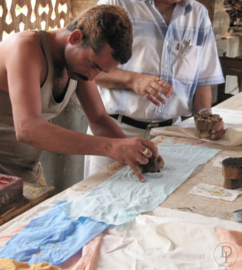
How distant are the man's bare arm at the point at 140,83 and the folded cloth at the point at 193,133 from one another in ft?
0.90

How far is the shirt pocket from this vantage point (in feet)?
8.88

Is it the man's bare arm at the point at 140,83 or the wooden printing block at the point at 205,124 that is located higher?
the man's bare arm at the point at 140,83

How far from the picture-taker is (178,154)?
228cm

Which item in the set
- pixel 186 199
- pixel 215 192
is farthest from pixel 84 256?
pixel 215 192

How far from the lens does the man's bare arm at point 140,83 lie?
2.29 meters

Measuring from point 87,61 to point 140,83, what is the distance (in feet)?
1.99

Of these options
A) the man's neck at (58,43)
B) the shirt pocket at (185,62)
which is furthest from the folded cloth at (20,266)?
the shirt pocket at (185,62)

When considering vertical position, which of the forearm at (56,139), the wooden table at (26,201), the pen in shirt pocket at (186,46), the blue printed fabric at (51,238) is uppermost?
the pen in shirt pocket at (186,46)

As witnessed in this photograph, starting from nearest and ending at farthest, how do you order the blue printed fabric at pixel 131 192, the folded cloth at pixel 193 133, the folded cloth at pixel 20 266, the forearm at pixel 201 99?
1. the folded cloth at pixel 20 266
2. the blue printed fabric at pixel 131 192
3. the folded cloth at pixel 193 133
4. the forearm at pixel 201 99

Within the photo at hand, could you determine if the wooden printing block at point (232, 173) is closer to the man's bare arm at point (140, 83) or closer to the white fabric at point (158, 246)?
the white fabric at point (158, 246)

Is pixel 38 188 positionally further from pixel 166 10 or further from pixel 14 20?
pixel 14 20

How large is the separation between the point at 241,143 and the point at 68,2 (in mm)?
2734

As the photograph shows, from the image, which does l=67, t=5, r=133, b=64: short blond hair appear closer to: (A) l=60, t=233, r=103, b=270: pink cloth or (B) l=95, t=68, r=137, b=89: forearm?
(B) l=95, t=68, r=137, b=89: forearm

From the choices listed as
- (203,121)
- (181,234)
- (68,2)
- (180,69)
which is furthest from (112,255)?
(68,2)
